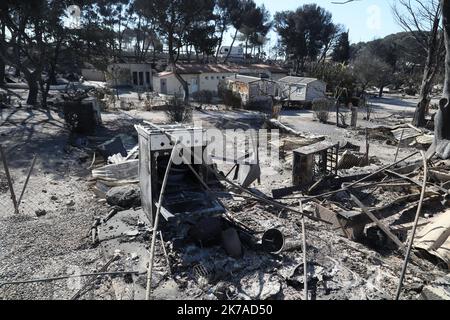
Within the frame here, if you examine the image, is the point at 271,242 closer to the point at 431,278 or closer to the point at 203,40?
the point at 431,278

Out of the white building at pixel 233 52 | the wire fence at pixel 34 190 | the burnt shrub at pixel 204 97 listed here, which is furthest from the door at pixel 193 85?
the white building at pixel 233 52

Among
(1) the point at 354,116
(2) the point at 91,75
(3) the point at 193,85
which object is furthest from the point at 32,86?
(2) the point at 91,75

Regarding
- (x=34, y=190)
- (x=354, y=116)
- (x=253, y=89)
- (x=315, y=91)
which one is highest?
(x=253, y=89)

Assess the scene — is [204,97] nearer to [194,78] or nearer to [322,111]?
[194,78]

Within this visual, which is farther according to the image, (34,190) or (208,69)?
(208,69)

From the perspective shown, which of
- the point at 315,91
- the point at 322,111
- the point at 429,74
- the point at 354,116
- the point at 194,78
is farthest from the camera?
the point at 194,78

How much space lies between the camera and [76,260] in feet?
17.9

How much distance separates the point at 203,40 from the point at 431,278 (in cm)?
2545

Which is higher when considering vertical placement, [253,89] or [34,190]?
[253,89]

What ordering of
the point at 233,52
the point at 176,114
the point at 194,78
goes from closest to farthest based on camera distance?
1. the point at 176,114
2. the point at 194,78
3. the point at 233,52

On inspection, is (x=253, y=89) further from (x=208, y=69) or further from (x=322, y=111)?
(x=208, y=69)

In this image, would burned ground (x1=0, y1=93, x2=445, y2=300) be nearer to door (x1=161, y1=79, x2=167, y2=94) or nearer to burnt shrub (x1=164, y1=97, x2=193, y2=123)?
burnt shrub (x1=164, y1=97, x2=193, y2=123)

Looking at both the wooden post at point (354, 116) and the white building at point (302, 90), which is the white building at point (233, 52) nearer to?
the white building at point (302, 90)
